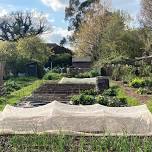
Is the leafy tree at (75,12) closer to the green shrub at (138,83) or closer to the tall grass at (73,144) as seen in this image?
the green shrub at (138,83)

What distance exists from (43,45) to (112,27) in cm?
1062

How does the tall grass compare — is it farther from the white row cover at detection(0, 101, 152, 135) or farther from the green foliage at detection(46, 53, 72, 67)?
the green foliage at detection(46, 53, 72, 67)

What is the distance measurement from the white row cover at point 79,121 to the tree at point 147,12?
99.5 feet

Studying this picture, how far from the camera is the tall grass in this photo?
8602 millimetres

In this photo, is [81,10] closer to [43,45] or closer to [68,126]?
[43,45]

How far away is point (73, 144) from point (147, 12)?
111 ft

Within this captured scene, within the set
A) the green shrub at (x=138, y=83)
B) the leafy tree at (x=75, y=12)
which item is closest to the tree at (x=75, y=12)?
the leafy tree at (x=75, y=12)

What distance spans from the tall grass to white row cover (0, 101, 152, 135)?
149cm

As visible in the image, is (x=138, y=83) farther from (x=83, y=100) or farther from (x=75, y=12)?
(x=75, y=12)

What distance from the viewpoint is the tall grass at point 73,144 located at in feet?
28.2

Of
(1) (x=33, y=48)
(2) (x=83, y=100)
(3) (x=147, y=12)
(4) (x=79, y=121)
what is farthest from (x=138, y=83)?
(1) (x=33, y=48)

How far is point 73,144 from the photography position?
917 cm

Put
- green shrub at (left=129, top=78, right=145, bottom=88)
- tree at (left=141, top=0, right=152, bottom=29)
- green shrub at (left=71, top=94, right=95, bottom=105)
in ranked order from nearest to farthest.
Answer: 1. green shrub at (left=71, top=94, right=95, bottom=105)
2. green shrub at (left=129, top=78, right=145, bottom=88)
3. tree at (left=141, top=0, right=152, bottom=29)

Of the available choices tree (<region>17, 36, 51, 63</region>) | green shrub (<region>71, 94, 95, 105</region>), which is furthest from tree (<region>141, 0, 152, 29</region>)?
green shrub (<region>71, 94, 95, 105</region>)
